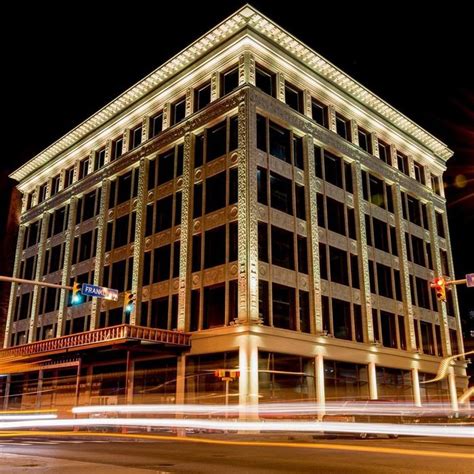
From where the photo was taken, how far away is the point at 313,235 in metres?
33.2

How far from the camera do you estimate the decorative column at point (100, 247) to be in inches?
1486

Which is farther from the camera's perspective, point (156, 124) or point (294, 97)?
point (156, 124)

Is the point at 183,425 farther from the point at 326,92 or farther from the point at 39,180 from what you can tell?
the point at 39,180

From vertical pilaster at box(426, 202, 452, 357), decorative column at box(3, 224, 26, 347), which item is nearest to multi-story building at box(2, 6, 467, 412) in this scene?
vertical pilaster at box(426, 202, 452, 357)

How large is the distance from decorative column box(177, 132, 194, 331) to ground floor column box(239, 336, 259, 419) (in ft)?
16.9

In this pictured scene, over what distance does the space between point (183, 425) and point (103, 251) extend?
1917cm

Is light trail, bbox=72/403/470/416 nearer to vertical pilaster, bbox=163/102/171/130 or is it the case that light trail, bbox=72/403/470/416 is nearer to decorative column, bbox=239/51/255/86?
vertical pilaster, bbox=163/102/171/130

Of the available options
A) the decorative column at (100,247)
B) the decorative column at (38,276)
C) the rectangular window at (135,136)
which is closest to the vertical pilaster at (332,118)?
the rectangular window at (135,136)

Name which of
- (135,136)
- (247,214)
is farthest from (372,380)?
(135,136)

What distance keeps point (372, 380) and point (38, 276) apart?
2955 cm

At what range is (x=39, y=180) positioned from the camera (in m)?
51.1

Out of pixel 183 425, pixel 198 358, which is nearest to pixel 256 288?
pixel 198 358

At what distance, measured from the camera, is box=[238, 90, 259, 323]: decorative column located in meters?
28.2

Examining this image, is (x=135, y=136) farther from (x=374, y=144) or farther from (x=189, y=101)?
(x=374, y=144)
